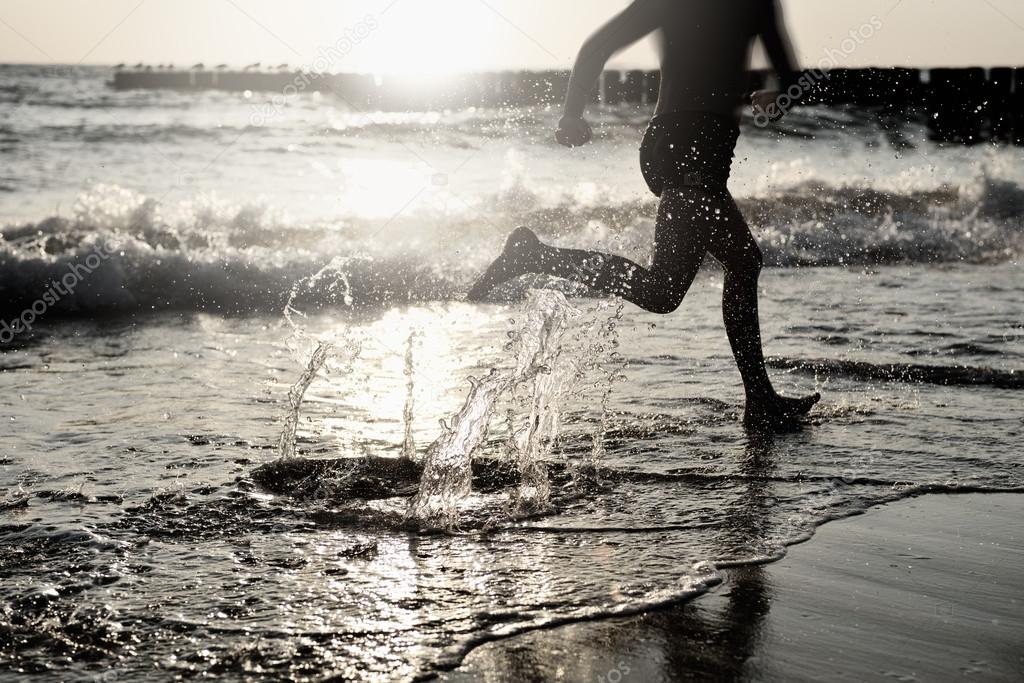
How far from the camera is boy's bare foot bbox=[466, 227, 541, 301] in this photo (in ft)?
13.8

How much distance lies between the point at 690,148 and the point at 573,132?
45cm

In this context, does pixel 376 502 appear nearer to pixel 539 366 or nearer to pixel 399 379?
pixel 539 366

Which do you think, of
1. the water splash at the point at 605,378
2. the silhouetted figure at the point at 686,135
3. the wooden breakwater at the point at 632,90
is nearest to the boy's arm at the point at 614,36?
the silhouetted figure at the point at 686,135

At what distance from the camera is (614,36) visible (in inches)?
153

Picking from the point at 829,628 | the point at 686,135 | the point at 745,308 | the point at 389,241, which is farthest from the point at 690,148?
the point at 389,241

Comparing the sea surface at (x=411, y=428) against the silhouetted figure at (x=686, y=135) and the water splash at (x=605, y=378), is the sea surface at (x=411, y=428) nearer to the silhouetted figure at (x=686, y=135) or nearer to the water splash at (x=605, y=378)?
the water splash at (x=605, y=378)

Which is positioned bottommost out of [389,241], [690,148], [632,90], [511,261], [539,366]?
[539,366]

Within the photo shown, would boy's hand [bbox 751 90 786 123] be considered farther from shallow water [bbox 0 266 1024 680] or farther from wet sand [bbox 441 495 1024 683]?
wet sand [bbox 441 495 1024 683]

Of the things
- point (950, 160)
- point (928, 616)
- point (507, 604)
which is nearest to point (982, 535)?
point (928, 616)

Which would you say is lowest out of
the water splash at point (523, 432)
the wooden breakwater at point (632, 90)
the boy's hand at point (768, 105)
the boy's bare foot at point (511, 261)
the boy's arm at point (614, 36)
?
the water splash at point (523, 432)

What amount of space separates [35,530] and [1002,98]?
2396 centimetres

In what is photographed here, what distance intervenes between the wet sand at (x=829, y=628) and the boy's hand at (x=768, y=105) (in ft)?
5.65

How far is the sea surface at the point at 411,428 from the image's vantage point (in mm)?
2574

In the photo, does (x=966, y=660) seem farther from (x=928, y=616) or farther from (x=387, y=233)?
(x=387, y=233)
